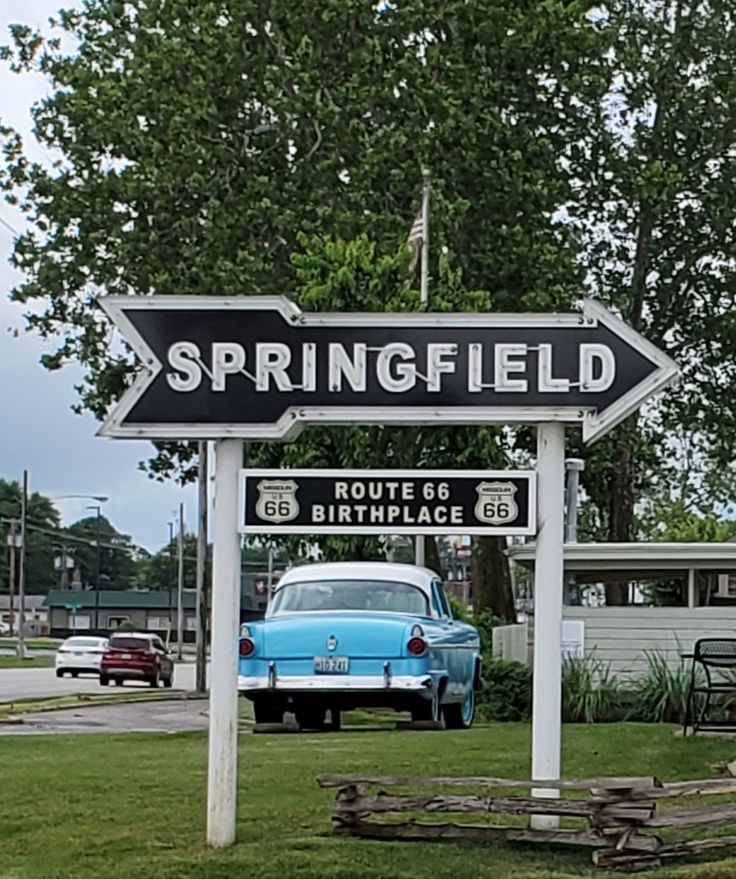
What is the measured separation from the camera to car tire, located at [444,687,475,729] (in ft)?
57.7

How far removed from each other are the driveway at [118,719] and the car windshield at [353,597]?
3.96 meters

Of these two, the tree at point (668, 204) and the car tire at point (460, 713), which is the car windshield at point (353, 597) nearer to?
the car tire at point (460, 713)

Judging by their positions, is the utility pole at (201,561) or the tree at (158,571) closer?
the utility pole at (201,561)

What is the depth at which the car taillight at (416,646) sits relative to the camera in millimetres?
15336

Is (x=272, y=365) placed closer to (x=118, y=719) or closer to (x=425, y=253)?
(x=118, y=719)

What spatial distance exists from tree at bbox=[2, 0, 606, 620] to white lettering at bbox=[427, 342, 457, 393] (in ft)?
73.0

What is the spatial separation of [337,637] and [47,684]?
30.6m

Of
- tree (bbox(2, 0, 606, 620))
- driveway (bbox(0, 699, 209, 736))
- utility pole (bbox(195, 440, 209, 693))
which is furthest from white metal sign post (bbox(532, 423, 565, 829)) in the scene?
utility pole (bbox(195, 440, 209, 693))

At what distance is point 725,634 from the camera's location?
22891 millimetres

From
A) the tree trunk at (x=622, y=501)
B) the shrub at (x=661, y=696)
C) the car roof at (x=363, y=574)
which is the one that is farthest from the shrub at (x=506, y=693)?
the tree trunk at (x=622, y=501)

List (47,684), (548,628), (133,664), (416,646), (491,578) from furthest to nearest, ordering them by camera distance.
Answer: (133,664) < (47,684) < (491,578) < (416,646) < (548,628)

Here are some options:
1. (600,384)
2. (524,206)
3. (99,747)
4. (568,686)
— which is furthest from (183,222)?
(600,384)

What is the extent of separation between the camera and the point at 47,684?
44469 mm

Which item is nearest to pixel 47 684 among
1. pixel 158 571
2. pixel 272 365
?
pixel 272 365
